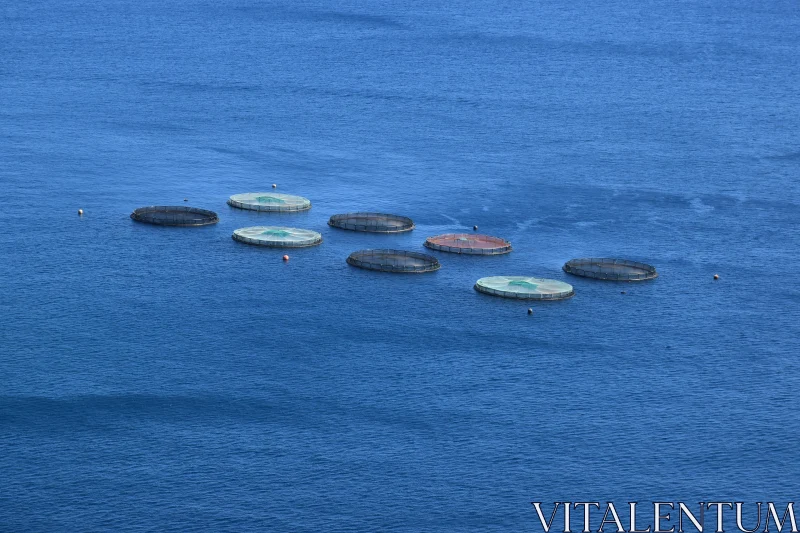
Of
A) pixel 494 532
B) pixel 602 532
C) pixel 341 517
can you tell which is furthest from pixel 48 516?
pixel 602 532

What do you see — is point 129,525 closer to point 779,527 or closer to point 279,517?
point 279,517

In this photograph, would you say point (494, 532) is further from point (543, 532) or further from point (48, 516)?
point (48, 516)

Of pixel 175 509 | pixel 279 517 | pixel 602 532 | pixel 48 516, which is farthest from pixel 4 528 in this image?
pixel 602 532

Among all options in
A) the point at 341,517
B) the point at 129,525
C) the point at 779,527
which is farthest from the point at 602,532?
the point at 129,525

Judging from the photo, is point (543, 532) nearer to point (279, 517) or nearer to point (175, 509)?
point (279, 517)

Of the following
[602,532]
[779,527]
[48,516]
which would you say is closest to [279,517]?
[48,516]

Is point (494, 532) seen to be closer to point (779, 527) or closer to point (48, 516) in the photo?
point (779, 527)
